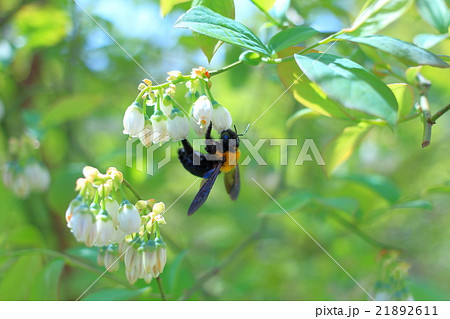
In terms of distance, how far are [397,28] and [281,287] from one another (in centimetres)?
174

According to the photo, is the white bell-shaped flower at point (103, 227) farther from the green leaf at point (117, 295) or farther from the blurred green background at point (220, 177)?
the blurred green background at point (220, 177)

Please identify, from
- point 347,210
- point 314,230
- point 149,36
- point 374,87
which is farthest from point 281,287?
point 374,87

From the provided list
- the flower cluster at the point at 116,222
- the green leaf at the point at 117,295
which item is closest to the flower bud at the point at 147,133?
the flower cluster at the point at 116,222

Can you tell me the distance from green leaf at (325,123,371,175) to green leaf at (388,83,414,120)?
0.19m

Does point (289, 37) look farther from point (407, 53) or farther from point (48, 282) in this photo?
point (48, 282)

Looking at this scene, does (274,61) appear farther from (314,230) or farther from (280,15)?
(314,230)

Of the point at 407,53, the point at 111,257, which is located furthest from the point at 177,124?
the point at 407,53

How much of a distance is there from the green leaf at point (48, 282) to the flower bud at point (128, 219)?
51 centimetres

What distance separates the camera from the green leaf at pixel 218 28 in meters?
0.91

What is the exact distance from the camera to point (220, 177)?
2.65m

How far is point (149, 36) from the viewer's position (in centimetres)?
263

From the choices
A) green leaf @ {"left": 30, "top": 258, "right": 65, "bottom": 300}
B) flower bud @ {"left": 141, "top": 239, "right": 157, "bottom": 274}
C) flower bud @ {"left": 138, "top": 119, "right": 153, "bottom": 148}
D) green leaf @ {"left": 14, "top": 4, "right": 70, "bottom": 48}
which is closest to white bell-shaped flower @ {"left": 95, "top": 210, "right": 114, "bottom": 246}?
flower bud @ {"left": 141, "top": 239, "right": 157, "bottom": 274}
